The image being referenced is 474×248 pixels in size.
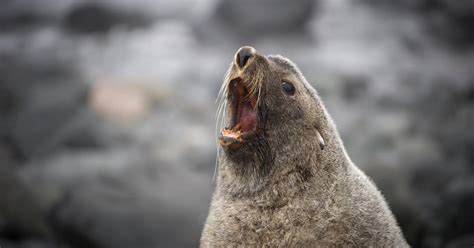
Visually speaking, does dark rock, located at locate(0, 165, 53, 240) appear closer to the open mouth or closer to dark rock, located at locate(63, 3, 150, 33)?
dark rock, located at locate(63, 3, 150, 33)

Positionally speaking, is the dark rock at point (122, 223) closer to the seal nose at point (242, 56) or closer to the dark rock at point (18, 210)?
the dark rock at point (18, 210)

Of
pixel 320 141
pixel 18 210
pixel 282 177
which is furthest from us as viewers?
pixel 18 210

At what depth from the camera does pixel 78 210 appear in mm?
10719

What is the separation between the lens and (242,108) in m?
4.56

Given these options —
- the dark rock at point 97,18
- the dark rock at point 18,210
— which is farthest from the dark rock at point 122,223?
the dark rock at point 97,18

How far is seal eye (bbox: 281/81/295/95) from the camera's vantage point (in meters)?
4.57

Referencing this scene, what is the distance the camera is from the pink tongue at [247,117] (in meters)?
4.50

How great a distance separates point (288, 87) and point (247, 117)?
449 mm

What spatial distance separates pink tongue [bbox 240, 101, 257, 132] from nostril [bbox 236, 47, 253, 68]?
1.20 feet

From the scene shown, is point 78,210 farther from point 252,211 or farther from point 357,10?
point 357,10

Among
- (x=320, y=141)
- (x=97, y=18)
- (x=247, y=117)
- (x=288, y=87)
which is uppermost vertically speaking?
(x=97, y=18)

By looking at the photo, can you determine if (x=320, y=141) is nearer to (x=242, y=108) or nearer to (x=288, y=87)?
(x=288, y=87)

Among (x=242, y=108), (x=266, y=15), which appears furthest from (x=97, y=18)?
(x=242, y=108)

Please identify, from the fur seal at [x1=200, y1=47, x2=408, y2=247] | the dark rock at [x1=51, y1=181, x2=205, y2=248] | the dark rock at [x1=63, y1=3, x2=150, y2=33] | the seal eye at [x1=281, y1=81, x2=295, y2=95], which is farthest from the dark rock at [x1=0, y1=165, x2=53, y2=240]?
the seal eye at [x1=281, y1=81, x2=295, y2=95]
